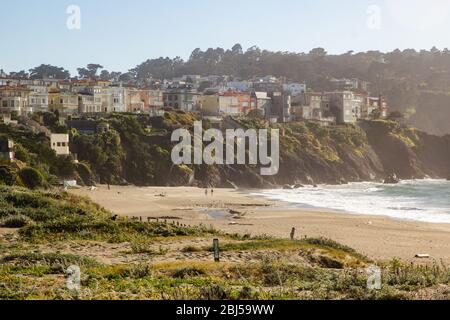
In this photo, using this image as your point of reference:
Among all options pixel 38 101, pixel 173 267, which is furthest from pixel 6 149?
pixel 173 267

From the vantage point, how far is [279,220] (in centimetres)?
3469

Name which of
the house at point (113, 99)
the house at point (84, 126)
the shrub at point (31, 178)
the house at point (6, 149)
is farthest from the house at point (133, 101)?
the shrub at point (31, 178)

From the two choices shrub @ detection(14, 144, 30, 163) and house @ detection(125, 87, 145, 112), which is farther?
house @ detection(125, 87, 145, 112)

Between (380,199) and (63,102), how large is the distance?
126 ft

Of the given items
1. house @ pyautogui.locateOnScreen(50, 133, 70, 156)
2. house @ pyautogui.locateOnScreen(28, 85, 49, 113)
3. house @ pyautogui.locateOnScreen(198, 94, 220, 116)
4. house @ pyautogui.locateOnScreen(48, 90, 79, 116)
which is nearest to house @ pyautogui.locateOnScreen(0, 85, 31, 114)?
house @ pyautogui.locateOnScreen(28, 85, 49, 113)

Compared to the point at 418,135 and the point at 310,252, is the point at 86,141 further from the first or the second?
A: the point at 418,135

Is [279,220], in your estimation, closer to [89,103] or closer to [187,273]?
[187,273]

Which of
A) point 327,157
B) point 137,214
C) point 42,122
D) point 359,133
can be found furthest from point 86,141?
point 359,133

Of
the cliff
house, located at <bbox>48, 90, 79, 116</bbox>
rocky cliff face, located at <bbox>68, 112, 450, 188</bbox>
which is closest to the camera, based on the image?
the cliff

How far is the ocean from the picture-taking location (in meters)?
40.2

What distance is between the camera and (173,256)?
16547mm

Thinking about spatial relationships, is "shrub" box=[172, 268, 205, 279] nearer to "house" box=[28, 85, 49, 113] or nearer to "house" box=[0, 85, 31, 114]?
"house" box=[0, 85, 31, 114]

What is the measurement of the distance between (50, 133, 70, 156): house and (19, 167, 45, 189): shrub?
36.2 feet
